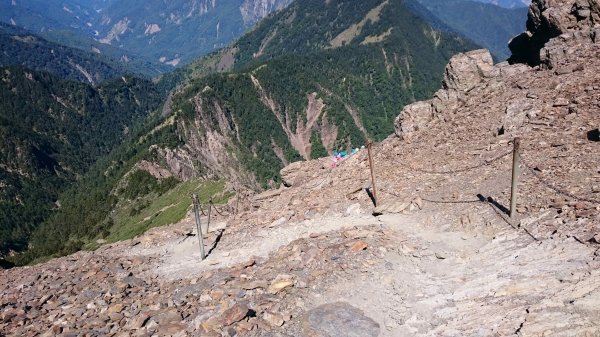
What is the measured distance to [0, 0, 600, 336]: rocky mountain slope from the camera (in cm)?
1585

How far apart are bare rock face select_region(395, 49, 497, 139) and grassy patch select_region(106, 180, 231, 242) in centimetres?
3607

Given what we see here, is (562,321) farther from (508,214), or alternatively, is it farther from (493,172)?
(493,172)

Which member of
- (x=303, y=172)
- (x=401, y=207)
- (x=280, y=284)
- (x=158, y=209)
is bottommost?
(x=158, y=209)

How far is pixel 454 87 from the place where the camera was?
35500mm

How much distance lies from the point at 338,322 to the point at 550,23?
94.3ft

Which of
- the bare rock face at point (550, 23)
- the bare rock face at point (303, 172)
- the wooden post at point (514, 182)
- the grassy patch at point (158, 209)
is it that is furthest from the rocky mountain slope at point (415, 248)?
the grassy patch at point (158, 209)

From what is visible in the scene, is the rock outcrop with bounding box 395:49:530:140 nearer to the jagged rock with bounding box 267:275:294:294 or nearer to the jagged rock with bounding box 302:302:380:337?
the jagged rock with bounding box 267:275:294:294

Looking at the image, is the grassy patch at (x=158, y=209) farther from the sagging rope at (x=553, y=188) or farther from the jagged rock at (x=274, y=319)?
the jagged rock at (x=274, y=319)

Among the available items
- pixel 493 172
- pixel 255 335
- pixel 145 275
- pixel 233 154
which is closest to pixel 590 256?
pixel 493 172

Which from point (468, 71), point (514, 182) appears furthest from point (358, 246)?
point (468, 71)

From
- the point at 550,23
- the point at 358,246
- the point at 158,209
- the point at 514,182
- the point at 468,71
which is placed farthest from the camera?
the point at 158,209

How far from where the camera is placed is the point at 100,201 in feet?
467

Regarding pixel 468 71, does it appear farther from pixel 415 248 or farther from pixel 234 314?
pixel 234 314

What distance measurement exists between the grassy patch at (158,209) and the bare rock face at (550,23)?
4281 centimetres
